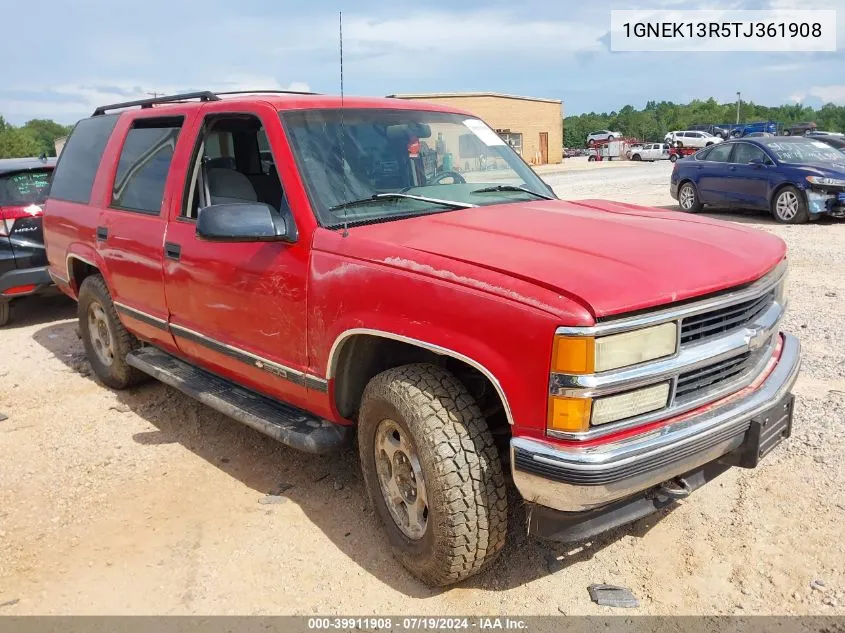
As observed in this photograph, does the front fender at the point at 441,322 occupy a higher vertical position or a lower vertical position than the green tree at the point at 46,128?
lower

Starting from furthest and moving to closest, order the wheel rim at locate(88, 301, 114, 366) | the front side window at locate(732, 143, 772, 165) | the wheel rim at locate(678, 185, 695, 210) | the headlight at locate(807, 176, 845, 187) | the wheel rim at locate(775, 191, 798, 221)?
1. the wheel rim at locate(678, 185, 695, 210)
2. the front side window at locate(732, 143, 772, 165)
3. the wheel rim at locate(775, 191, 798, 221)
4. the headlight at locate(807, 176, 845, 187)
5. the wheel rim at locate(88, 301, 114, 366)

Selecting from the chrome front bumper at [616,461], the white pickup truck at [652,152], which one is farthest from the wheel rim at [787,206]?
the white pickup truck at [652,152]

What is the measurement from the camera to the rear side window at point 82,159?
531cm

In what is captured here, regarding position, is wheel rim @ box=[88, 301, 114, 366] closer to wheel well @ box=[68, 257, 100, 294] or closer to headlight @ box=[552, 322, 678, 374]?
wheel well @ box=[68, 257, 100, 294]

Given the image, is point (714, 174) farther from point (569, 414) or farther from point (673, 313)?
point (569, 414)

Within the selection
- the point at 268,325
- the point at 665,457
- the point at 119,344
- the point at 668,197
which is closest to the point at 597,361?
the point at 665,457

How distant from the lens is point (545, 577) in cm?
303

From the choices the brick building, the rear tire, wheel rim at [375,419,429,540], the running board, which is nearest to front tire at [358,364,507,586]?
wheel rim at [375,419,429,540]

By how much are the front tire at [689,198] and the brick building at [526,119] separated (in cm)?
2901

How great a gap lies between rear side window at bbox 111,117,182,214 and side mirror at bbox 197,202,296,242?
1.35 metres

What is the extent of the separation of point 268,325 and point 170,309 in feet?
3.68

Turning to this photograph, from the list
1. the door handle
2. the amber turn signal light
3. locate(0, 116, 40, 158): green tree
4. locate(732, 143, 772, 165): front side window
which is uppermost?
locate(0, 116, 40, 158): green tree

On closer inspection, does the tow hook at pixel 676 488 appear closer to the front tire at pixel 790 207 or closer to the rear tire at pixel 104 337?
the rear tire at pixel 104 337

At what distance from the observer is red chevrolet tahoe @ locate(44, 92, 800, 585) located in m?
2.42
